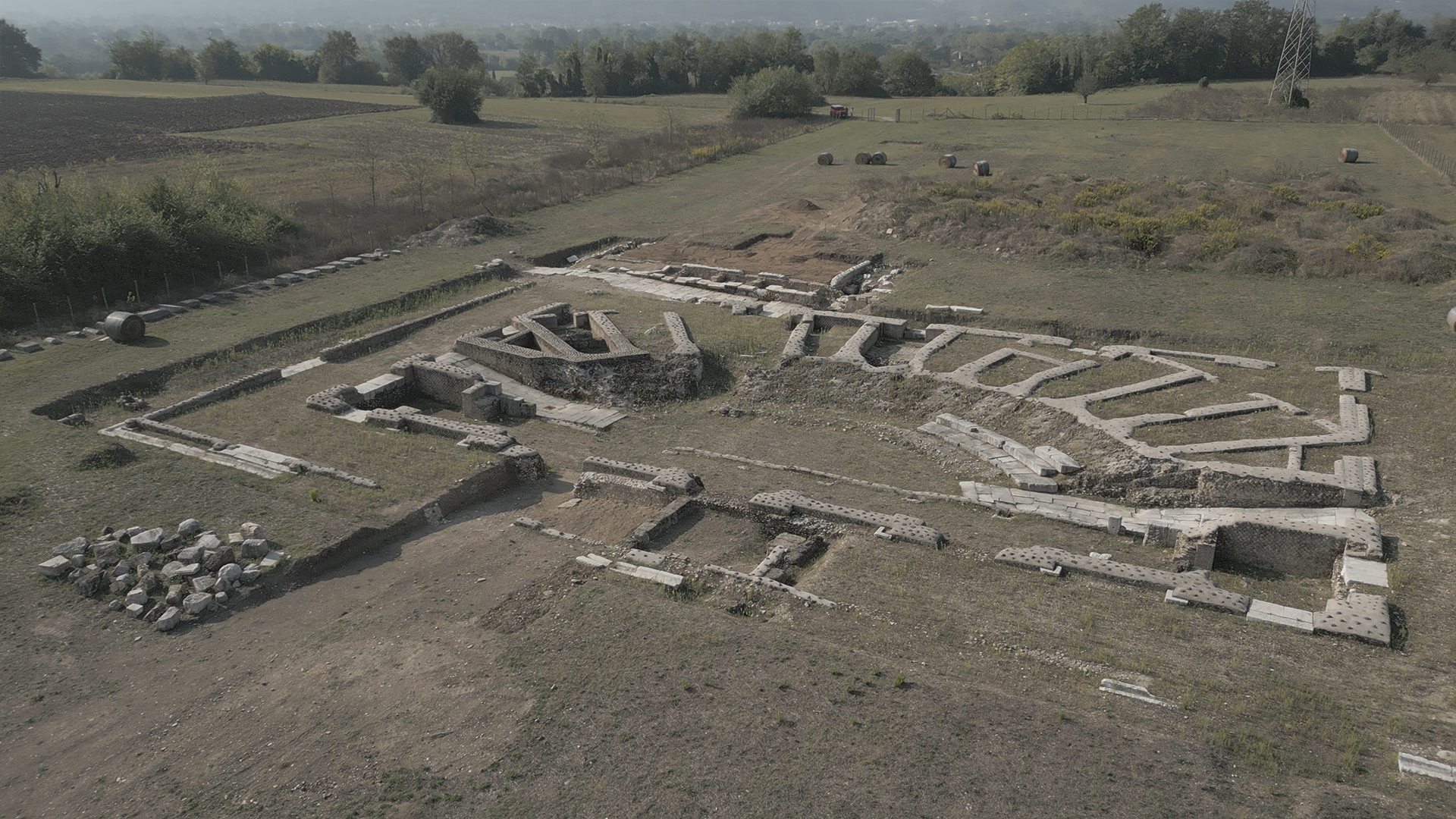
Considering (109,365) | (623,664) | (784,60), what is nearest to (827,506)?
(623,664)

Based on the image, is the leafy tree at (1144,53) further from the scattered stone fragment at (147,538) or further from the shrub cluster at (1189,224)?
the scattered stone fragment at (147,538)

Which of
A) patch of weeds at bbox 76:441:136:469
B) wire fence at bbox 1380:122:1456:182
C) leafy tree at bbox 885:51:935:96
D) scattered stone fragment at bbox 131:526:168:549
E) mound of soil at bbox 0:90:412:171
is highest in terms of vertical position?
leafy tree at bbox 885:51:935:96

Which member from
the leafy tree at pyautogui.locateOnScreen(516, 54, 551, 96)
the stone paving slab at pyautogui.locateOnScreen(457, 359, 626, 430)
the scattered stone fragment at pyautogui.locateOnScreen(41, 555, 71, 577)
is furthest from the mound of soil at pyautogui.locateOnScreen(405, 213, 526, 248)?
the leafy tree at pyautogui.locateOnScreen(516, 54, 551, 96)

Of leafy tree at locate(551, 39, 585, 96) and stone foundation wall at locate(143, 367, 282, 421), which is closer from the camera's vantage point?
stone foundation wall at locate(143, 367, 282, 421)

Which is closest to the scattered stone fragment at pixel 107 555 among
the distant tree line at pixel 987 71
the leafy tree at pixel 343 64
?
the distant tree line at pixel 987 71

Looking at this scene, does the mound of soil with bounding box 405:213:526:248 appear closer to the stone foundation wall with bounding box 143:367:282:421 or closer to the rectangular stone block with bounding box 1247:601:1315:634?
the stone foundation wall with bounding box 143:367:282:421

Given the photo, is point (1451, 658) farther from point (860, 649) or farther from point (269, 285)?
point (269, 285)
